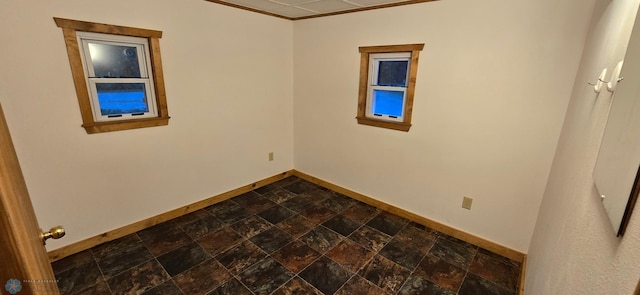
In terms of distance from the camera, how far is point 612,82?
0.96 m

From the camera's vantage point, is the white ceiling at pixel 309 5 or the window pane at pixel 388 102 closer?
the white ceiling at pixel 309 5

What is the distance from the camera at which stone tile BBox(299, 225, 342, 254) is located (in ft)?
8.20

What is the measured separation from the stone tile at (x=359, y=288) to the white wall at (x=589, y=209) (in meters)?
0.98


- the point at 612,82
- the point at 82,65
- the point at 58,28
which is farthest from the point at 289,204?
the point at 612,82

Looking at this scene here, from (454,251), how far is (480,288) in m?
0.43

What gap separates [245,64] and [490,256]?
3201 millimetres

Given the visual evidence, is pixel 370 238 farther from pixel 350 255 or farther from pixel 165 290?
pixel 165 290

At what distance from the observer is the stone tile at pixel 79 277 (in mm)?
1944

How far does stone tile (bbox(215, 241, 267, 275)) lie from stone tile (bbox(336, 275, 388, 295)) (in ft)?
2.49

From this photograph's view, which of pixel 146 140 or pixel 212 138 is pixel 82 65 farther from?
pixel 212 138

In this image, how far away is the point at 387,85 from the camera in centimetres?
298

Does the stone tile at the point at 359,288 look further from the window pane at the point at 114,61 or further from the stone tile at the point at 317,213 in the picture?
the window pane at the point at 114,61

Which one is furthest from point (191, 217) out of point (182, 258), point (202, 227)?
point (182, 258)

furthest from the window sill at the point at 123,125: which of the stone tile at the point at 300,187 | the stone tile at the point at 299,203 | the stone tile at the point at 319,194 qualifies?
the stone tile at the point at 319,194
